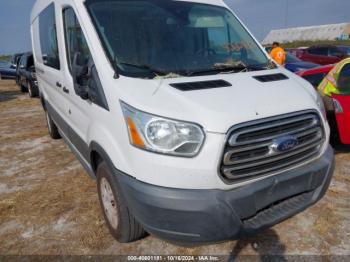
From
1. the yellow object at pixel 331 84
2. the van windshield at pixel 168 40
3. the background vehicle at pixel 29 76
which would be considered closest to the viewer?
the van windshield at pixel 168 40

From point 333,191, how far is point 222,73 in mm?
2185

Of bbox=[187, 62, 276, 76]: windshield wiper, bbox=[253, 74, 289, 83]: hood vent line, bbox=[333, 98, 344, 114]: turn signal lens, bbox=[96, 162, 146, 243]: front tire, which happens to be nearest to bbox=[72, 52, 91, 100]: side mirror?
bbox=[96, 162, 146, 243]: front tire

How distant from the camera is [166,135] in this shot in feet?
7.57

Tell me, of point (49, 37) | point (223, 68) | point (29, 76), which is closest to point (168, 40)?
point (223, 68)

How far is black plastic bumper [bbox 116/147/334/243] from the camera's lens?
2.26m

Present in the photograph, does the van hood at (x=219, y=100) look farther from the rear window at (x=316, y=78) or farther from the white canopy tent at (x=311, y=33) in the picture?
the white canopy tent at (x=311, y=33)

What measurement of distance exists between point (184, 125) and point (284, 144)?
783mm

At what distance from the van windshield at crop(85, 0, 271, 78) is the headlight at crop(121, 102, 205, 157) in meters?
0.57

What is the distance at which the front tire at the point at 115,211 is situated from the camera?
8.93 ft

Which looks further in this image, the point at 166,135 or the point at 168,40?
the point at 168,40

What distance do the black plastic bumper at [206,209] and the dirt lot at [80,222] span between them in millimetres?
603

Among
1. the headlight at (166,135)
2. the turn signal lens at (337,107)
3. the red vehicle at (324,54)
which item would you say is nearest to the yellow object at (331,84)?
the turn signal lens at (337,107)

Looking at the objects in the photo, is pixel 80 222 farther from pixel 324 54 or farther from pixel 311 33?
pixel 311 33

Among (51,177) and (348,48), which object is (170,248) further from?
(348,48)
